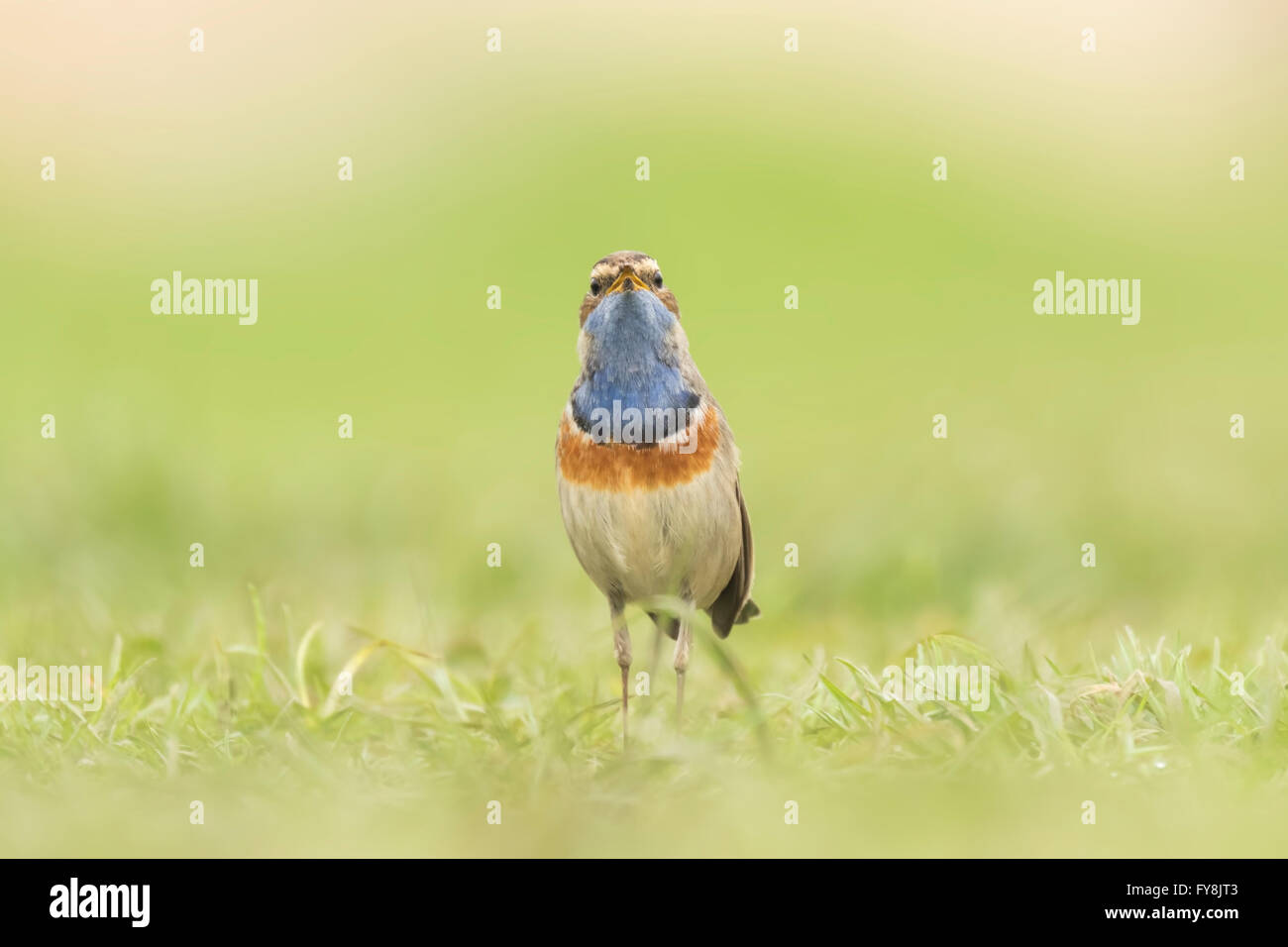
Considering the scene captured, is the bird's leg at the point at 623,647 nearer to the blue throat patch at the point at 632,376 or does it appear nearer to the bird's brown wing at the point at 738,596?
the bird's brown wing at the point at 738,596

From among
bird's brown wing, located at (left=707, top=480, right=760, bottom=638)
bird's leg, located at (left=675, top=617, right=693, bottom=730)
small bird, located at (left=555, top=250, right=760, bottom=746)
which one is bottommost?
bird's leg, located at (left=675, top=617, right=693, bottom=730)

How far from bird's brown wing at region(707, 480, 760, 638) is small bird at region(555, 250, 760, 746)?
34cm

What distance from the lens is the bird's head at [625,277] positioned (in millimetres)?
6027

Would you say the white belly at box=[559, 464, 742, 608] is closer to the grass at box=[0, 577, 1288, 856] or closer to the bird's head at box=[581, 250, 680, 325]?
the grass at box=[0, 577, 1288, 856]

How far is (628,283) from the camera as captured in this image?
6020 mm

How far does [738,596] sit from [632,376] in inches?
52.4

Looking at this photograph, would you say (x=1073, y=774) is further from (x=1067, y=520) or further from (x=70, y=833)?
(x=1067, y=520)

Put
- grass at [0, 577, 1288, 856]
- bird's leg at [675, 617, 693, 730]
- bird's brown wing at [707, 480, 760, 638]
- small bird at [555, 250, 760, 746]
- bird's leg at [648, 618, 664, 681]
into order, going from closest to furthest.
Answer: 1. grass at [0, 577, 1288, 856]
2. small bird at [555, 250, 760, 746]
3. bird's leg at [675, 617, 693, 730]
4. bird's brown wing at [707, 480, 760, 638]
5. bird's leg at [648, 618, 664, 681]

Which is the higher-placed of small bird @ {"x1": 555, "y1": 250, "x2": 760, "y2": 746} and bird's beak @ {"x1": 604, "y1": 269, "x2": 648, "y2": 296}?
bird's beak @ {"x1": 604, "y1": 269, "x2": 648, "y2": 296}

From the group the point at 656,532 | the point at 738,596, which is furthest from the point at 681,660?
the point at 738,596

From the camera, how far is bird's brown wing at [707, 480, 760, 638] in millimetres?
6633

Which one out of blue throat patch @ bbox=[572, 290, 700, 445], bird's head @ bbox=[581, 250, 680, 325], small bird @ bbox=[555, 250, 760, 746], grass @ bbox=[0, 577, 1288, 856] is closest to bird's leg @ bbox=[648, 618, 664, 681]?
grass @ bbox=[0, 577, 1288, 856]

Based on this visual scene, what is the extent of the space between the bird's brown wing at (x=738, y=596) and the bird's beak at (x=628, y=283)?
933 millimetres

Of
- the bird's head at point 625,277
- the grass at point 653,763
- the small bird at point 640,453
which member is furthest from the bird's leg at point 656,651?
the bird's head at point 625,277
